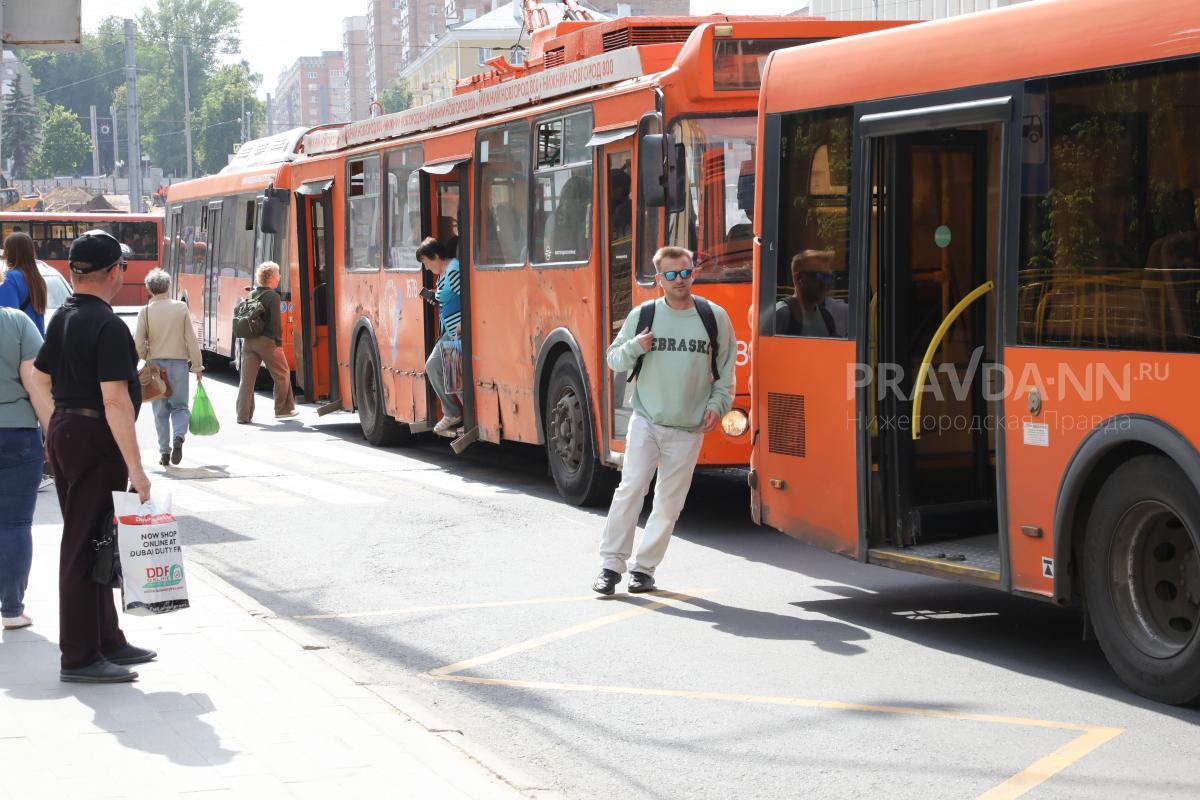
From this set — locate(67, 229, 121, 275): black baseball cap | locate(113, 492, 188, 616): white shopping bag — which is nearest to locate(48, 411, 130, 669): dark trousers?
locate(113, 492, 188, 616): white shopping bag

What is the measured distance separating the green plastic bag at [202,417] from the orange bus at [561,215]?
5.93 ft

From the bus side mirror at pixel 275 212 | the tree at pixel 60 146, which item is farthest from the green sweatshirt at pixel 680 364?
the tree at pixel 60 146

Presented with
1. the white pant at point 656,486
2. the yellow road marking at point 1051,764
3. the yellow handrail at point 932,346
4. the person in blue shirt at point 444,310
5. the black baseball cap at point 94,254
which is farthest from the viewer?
the person in blue shirt at point 444,310

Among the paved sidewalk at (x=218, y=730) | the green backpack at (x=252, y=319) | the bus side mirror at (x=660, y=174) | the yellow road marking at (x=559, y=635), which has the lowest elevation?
the yellow road marking at (x=559, y=635)

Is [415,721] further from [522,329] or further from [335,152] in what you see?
[335,152]

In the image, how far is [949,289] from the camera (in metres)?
8.88

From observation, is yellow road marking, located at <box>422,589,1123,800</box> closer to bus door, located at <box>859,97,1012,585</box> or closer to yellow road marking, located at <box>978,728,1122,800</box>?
yellow road marking, located at <box>978,728,1122,800</box>

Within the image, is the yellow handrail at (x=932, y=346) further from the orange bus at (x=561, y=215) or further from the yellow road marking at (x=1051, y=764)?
the orange bus at (x=561, y=215)

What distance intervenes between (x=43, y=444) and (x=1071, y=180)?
4.71 meters

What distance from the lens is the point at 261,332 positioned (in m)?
20.3

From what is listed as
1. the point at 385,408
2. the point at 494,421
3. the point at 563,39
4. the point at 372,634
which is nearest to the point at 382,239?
the point at 385,408

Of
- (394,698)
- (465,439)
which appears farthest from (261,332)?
(394,698)

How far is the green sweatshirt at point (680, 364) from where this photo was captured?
30.5 ft

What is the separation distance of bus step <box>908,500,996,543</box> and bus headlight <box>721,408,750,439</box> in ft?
7.89
